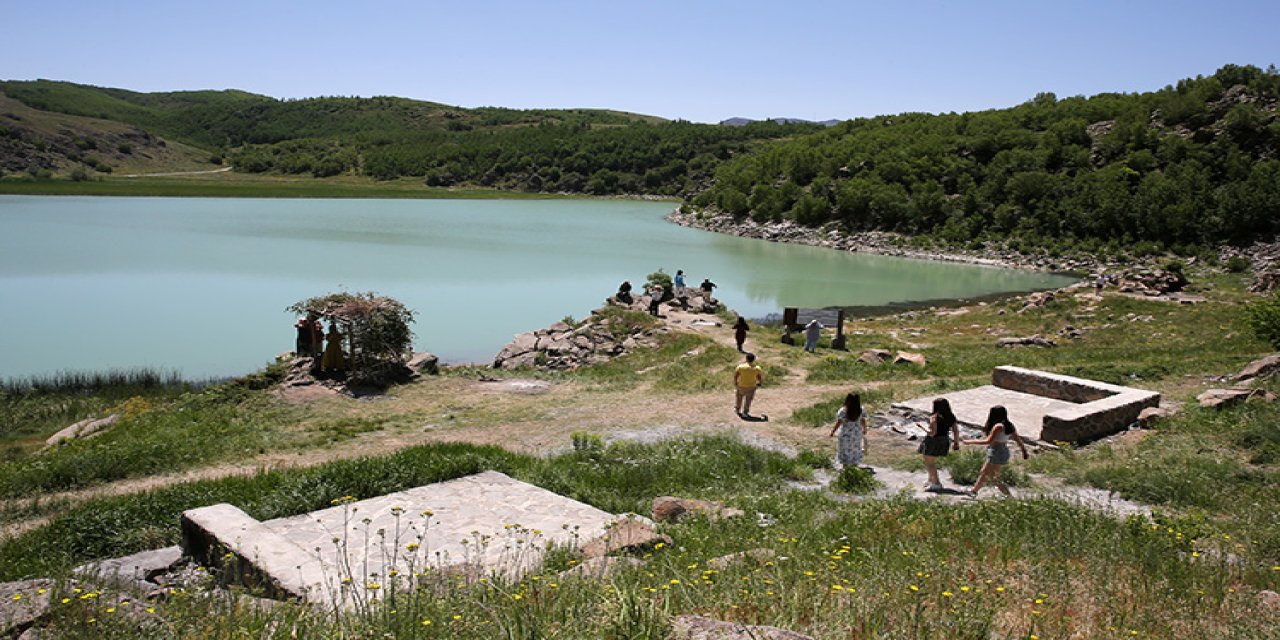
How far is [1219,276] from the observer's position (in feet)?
150

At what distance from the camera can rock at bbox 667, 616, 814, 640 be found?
4648mm

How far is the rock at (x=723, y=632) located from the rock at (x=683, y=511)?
4.08m

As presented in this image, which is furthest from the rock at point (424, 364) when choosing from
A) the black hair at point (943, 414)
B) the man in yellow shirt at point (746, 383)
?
the black hair at point (943, 414)

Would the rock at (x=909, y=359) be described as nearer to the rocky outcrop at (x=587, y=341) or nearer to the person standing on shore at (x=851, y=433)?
the rocky outcrop at (x=587, y=341)

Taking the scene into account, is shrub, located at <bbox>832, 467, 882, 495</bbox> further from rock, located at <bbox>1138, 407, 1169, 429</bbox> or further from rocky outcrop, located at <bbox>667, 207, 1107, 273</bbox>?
rocky outcrop, located at <bbox>667, 207, 1107, 273</bbox>

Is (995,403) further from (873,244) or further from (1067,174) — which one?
(1067,174)

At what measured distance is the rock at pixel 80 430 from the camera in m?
15.6

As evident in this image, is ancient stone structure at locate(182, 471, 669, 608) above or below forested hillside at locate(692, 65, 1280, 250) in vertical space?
below

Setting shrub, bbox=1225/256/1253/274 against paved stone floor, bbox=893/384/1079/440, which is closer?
paved stone floor, bbox=893/384/1079/440

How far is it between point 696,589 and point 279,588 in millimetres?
3537

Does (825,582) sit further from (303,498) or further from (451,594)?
(303,498)

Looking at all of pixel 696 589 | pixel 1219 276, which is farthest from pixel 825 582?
pixel 1219 276

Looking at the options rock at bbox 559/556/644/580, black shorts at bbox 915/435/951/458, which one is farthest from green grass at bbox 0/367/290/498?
black shorts at bbox 915/435/951/458

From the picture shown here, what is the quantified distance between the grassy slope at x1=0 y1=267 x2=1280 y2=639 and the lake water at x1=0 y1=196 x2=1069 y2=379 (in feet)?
35.5
